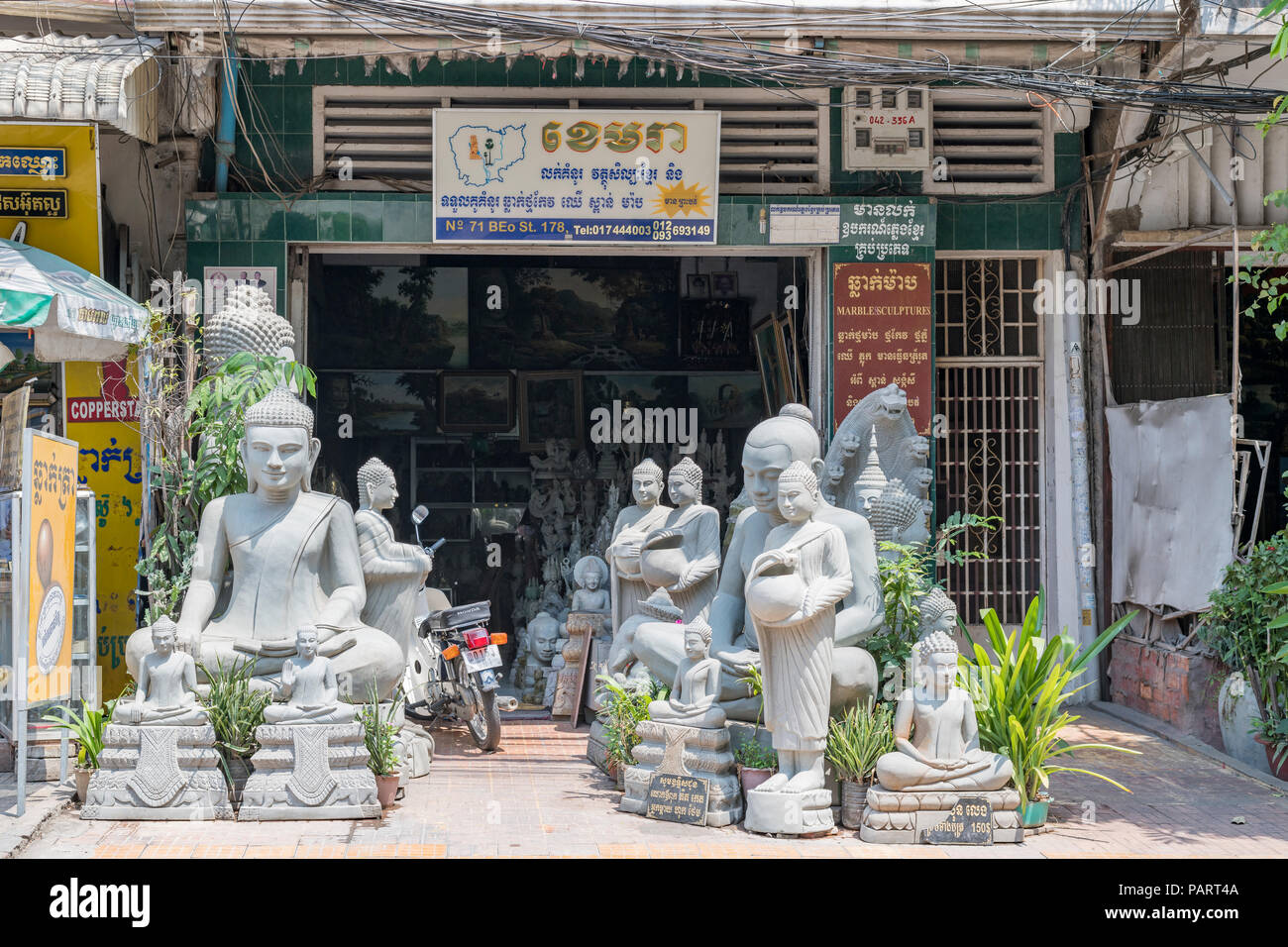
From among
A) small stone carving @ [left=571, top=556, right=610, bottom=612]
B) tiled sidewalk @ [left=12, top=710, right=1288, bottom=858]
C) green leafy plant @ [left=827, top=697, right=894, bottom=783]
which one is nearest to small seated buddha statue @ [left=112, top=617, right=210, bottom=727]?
tiled sidewalk @ [left=12, top=710, right=1288, bottom=858]

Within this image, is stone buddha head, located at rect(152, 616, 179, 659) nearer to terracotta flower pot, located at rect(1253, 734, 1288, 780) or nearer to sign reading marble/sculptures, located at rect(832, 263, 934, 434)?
sign reading marble/sculptures, located at rect(832, 263, 934, 434)

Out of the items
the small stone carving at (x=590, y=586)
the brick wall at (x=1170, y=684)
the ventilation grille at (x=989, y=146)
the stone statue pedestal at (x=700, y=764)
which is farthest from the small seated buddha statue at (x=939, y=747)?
the ventilation grille at (x=989, y=146)

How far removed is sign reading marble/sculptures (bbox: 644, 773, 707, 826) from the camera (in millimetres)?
6691

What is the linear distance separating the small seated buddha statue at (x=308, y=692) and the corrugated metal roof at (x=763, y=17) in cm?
417

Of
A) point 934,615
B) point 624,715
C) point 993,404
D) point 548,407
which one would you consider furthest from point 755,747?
point 548,407

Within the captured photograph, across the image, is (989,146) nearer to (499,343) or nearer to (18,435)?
(499,343)

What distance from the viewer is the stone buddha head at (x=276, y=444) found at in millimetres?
7469

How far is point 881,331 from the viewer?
10203 mm

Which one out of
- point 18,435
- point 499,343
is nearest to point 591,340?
point 499,343

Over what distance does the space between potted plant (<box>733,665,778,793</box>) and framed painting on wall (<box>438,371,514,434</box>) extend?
6.30m

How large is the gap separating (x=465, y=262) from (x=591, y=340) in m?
1.40

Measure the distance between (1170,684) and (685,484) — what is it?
3637mm

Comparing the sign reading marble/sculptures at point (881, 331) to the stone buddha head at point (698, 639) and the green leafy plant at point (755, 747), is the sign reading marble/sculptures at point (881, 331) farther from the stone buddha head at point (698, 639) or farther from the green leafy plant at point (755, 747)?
the stone buddha head at point (698, 639)

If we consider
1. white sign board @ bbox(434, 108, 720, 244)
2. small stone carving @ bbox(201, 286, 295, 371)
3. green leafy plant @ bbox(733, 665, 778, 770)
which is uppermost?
white sign board @ bbox(434, 108, 720, 244)
